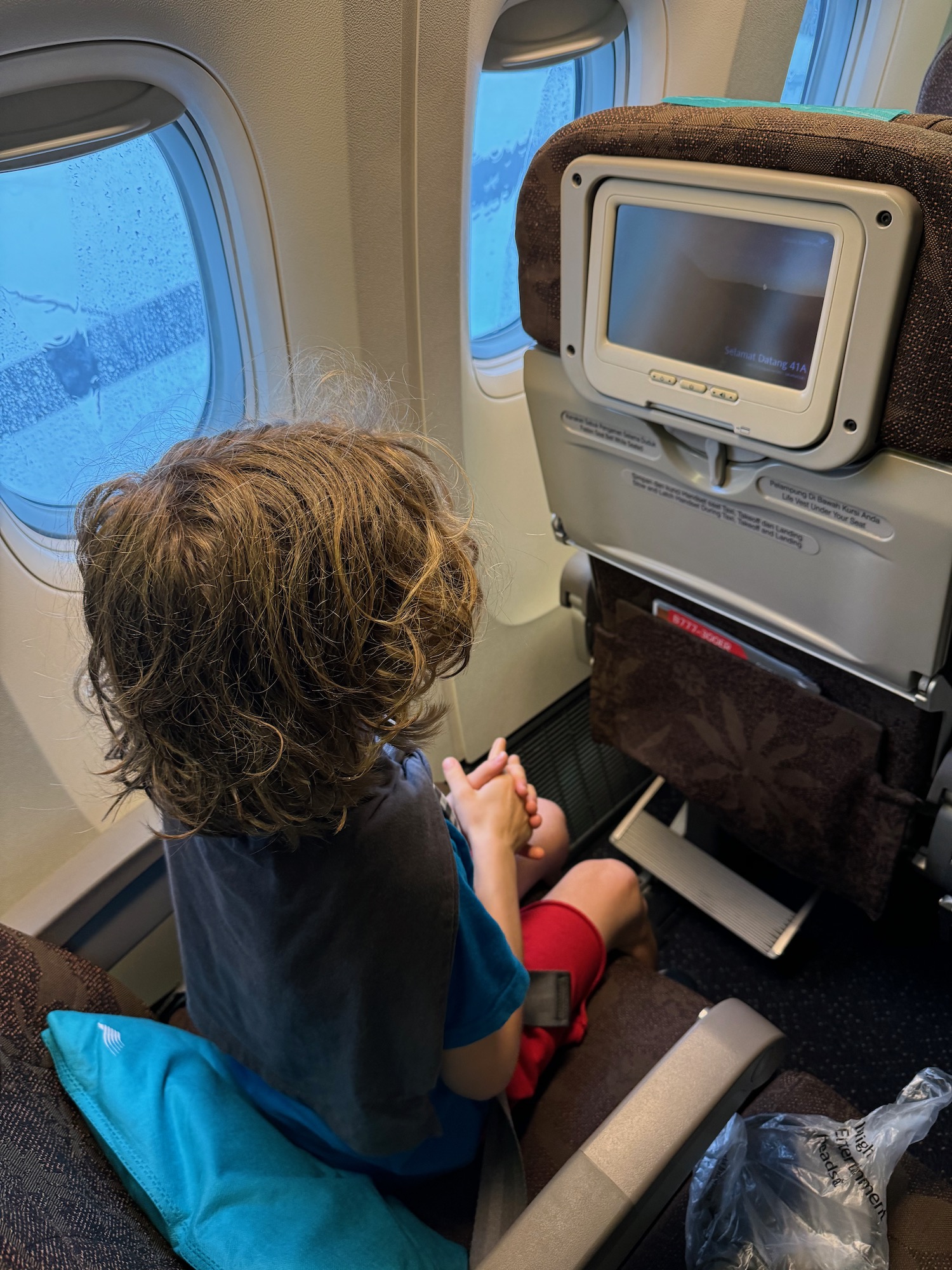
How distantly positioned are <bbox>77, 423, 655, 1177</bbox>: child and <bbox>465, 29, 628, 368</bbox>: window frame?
3.55 feet

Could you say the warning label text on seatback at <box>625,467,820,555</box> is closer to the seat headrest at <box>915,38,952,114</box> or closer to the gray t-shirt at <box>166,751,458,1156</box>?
the gray t-shirt at <box>166,751,458,1156</box>

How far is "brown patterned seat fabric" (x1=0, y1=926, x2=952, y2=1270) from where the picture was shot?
2.41 feet

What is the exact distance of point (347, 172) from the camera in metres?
1.42

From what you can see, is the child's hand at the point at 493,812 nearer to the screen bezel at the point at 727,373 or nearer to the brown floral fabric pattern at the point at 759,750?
the brown floral fabric pattern at the point at 759,750

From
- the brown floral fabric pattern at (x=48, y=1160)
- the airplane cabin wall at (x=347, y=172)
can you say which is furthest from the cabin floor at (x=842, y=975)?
the brown floral fabric pattern at (x=48, y=1160)

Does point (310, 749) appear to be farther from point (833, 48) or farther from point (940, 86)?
point (833, 48)

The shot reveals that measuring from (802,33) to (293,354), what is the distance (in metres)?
1.95

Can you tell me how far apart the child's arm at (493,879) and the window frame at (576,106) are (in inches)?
38.5

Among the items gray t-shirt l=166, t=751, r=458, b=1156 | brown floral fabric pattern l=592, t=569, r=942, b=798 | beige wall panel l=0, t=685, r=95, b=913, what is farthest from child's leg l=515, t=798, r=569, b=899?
beige wall panel l=0, t=685, r=95, b=913

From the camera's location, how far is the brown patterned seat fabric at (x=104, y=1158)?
74cm

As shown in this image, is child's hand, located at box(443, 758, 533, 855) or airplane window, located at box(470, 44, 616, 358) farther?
airplane window, located at box(470, 44, 616, 358)

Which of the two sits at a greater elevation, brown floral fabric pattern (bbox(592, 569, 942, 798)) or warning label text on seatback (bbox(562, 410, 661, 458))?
warning label text on seatback (bbox(562, 410, 661, 458))

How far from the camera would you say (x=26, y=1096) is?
86 cm

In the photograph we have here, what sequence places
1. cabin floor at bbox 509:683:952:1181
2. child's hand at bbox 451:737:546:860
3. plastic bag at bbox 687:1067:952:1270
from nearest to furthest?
plastic bag at bbox 687:1067:952:1270 → child's hand at bbox 451:737:546:860 → cabin floor at bbox 509:683:952:1181
